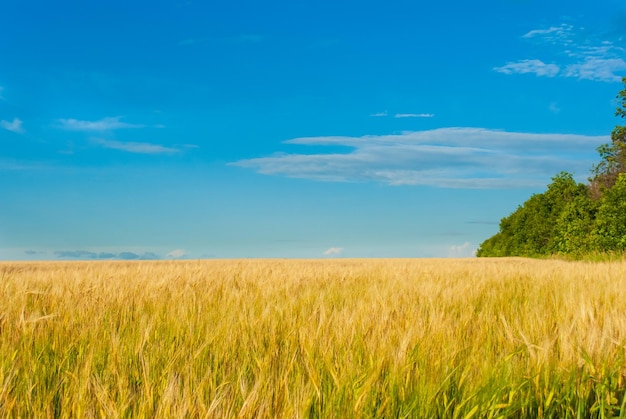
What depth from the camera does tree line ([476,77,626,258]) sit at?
21891 millimetres

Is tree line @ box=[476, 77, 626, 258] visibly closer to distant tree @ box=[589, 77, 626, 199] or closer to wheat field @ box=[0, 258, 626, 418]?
distant tree @ box=[589, 77, 626, 199]

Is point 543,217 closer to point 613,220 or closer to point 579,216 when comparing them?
point 579,216

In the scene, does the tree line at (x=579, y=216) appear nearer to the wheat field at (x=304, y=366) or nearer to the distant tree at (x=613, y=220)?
the distant tree at (x=613, y=220)

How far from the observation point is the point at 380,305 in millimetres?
3520

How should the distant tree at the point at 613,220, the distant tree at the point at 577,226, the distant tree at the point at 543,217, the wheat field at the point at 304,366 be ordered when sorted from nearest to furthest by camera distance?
the wheat field at the point at 304,366 < the distant tree at the point at 613,220 < the distant tree at the point at 577,226 < the distant tree at the point at 543,217

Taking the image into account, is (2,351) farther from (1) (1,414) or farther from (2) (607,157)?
(2) (607,157)

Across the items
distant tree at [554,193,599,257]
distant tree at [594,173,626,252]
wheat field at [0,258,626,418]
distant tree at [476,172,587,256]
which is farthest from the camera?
distant tree at [476,172,587,256]

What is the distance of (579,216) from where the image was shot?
2744 centimetres

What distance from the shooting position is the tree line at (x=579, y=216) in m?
21.9

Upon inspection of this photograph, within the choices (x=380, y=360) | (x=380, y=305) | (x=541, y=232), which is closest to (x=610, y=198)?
(x=541, y=232)

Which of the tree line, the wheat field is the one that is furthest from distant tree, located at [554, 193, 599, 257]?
the wheat field

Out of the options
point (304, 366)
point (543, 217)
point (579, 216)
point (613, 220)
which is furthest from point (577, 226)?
point (304, 366)

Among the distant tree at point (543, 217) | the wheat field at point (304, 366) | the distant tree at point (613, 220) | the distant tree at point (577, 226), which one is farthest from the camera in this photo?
the distant tree at point (543, 217)

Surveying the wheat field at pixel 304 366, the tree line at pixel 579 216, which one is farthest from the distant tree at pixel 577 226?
the wheat field at pixel 304 366
